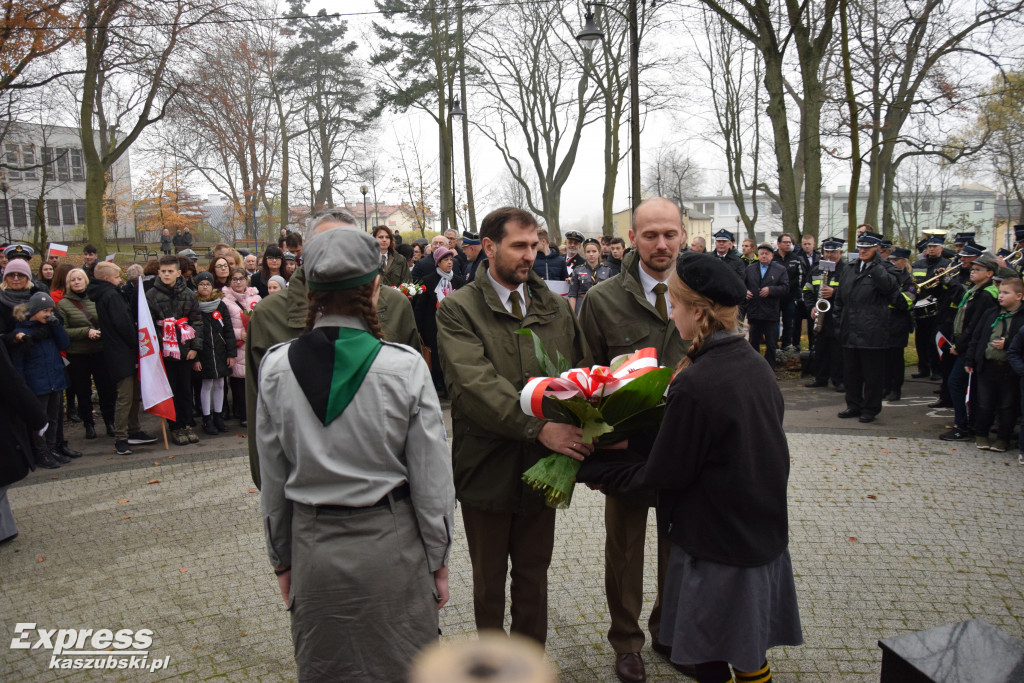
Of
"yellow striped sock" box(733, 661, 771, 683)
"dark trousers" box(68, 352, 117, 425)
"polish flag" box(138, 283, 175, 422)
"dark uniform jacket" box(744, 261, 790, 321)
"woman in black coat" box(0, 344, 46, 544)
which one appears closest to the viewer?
"yellow striped sock" box(733, 661, 771, 683)

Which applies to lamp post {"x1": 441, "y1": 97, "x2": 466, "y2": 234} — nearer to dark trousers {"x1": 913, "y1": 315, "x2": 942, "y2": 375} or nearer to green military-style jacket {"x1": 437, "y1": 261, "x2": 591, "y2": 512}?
dark trousers {"x1": 913, "y1": 315, "x2": 942, "y2": 375}

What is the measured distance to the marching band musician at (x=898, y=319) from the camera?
9.20m

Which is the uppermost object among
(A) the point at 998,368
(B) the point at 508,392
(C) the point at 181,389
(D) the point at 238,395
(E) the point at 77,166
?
(E) the point at 77,166

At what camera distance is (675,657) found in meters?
2.70

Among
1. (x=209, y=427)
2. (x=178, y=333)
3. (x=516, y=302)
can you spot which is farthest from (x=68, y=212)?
(x=516, y=302)

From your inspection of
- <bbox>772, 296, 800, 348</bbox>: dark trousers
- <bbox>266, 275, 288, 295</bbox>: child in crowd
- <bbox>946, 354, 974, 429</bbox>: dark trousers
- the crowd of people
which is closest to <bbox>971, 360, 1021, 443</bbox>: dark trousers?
<bbox>946, 354, 974, 429</bbox>: dark trousers

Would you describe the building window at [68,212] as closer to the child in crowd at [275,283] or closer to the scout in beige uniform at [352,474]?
the child in crowd at [275,283]

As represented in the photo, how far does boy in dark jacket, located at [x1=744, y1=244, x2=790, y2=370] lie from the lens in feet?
38.8

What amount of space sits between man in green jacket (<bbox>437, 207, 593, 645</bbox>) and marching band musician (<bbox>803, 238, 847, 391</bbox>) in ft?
28.5

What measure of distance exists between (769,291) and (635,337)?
29.1 ft

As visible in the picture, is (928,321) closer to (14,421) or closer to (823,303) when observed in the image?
(823,303)

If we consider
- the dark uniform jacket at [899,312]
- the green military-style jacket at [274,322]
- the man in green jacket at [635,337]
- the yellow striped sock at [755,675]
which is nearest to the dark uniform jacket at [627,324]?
the man in green jacket at [635,337]

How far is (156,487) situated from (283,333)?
4509 mm

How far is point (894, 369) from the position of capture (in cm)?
1045
